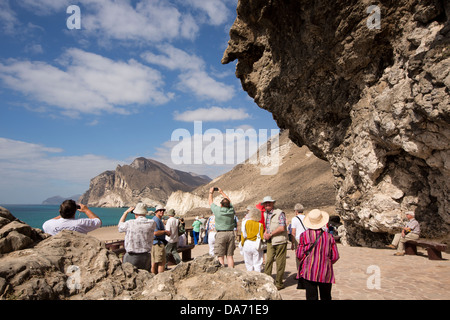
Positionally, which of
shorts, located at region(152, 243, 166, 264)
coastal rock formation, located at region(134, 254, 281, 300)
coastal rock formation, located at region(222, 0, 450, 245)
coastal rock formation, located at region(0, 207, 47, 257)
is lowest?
shorts, located at region(152, 243, 166, 264)

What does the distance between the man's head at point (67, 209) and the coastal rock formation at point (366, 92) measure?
9.51 m

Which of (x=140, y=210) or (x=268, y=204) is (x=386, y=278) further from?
(x=140, y=210)

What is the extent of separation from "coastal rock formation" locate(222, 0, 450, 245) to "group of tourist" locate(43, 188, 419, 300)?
5.02 metres

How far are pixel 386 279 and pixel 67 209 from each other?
7.58m

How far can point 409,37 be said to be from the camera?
988 cm

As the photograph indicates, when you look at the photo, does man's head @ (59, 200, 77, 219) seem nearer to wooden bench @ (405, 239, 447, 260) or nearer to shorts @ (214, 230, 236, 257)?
shorts @ (214, 230, 236, 257)

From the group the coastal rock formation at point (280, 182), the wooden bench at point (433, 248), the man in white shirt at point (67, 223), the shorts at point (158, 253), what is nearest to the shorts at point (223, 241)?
the shorts at point (158, 253)

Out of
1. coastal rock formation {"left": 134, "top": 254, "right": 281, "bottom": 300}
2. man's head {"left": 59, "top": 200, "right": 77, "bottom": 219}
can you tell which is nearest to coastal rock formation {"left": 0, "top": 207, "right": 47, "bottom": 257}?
man's head {"left": 59, "top": 200, "right": 77, "bottom": 219}

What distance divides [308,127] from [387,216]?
20.7ft

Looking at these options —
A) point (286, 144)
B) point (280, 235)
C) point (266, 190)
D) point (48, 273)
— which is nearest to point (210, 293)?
point (48, 273)

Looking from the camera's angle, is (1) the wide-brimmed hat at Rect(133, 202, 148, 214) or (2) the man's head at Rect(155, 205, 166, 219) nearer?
(1) the wide-brimmed hat at Rect(133, 202, 148, 214)

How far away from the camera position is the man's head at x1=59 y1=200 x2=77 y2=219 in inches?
187

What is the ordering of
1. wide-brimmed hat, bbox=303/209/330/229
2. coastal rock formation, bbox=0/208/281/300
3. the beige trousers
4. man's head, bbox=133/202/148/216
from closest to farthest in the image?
1. coastal rock formation, bbox=0/208/281/300
2. wide-brimmed hat, bbox=303/209/330/229
3. man's head, bbox=133/202/148/216
4. the beige trousers
